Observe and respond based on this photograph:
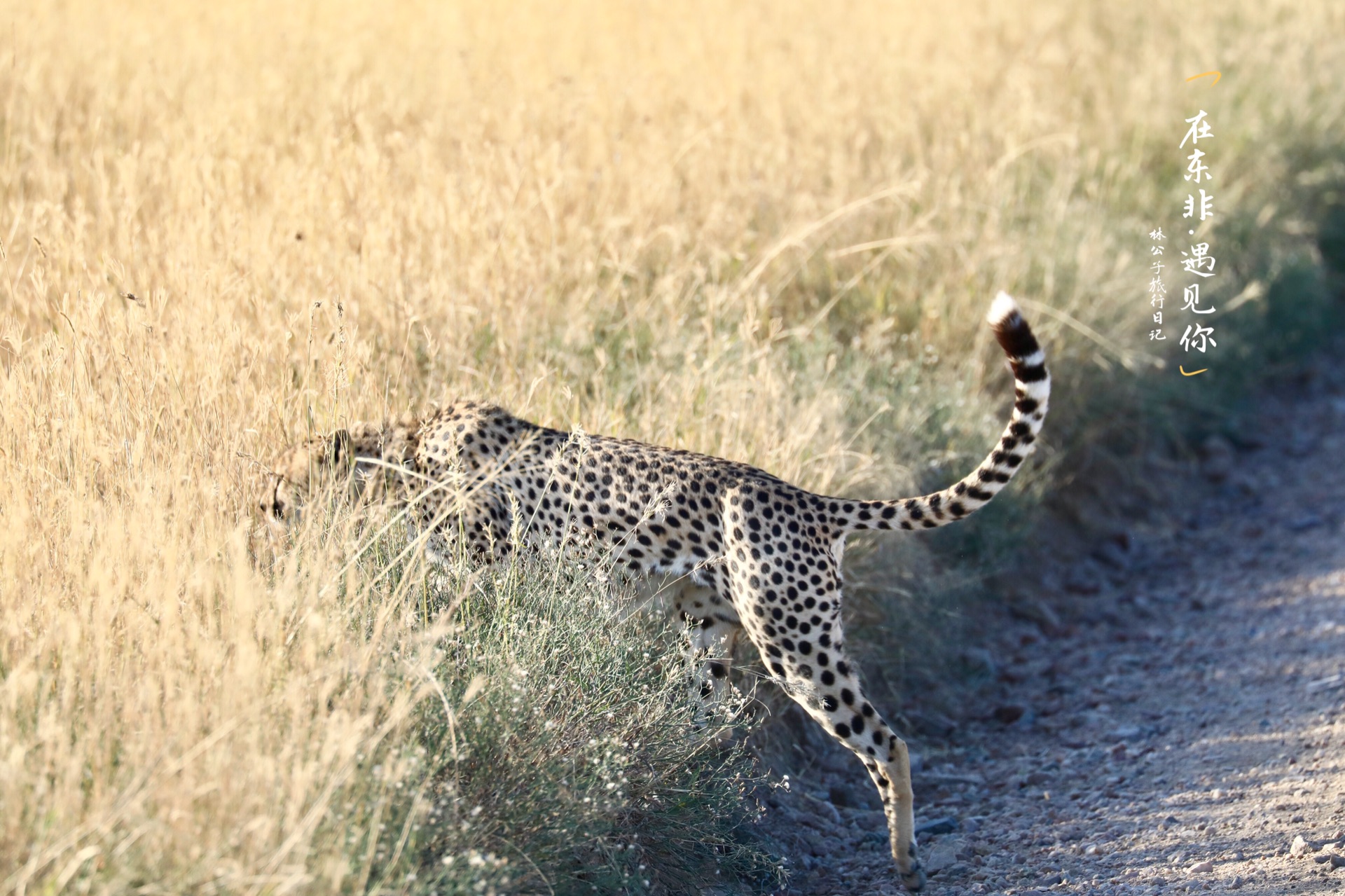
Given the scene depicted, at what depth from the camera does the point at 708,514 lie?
353cm

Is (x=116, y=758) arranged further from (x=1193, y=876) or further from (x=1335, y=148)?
(x=1335, y=148)

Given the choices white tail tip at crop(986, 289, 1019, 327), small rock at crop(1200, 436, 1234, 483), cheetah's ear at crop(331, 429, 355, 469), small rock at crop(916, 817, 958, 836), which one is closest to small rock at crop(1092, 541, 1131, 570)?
small rock at crop(1200, 436, 1234, 483)

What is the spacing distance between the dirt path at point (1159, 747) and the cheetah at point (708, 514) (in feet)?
1.20

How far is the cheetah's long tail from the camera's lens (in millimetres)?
3350

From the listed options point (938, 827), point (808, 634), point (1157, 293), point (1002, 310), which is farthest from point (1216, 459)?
point (808, 634)

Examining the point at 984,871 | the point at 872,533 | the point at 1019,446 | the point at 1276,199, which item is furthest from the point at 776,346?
the point at 1276,199

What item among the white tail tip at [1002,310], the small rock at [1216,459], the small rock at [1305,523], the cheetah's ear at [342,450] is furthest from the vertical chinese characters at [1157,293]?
the cheetah's ear at [342,450]

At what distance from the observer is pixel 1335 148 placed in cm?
873

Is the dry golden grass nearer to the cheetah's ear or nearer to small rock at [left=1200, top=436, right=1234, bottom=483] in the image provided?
the cheetah's ear

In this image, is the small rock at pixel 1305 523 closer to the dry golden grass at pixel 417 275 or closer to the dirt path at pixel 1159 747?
the dirt path at pixel 1159 747

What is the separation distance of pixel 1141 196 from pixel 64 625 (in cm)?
638

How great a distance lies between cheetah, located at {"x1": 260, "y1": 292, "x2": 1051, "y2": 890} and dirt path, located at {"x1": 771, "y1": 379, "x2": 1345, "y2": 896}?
37cm

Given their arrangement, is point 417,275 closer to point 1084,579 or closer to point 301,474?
point 301,474

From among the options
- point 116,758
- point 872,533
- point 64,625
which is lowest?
point 872,533
